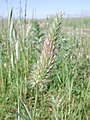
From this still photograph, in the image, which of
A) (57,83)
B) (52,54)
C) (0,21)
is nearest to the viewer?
(52,54)

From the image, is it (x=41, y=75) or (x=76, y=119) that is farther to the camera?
(x=76, y=119)

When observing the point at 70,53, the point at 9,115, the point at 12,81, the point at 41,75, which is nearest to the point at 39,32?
the point at 70,53

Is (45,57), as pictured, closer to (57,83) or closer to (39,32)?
(57,83)

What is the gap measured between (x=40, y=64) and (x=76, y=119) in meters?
0.43

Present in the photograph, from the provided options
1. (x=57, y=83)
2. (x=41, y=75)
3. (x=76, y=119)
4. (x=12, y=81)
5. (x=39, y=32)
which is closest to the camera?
(x=41, y=75)

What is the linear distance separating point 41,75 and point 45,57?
0.11m

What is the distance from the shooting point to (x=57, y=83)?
177cm

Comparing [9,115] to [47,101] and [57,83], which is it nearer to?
[47,101]

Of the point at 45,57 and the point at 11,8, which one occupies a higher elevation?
the point at 11,8

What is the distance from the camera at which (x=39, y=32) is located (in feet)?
6.81

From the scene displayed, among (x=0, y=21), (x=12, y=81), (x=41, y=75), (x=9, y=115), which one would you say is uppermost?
(x=0, y=21)

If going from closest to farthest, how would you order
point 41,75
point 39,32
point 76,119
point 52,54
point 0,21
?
1. point 52,54
2. point 41,75
3. point 76,119
4. point 39,32
5. point 0,21

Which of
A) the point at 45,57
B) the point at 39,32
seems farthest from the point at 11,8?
the point at 39,32

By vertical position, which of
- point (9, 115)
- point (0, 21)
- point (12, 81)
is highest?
point (0, 21)
